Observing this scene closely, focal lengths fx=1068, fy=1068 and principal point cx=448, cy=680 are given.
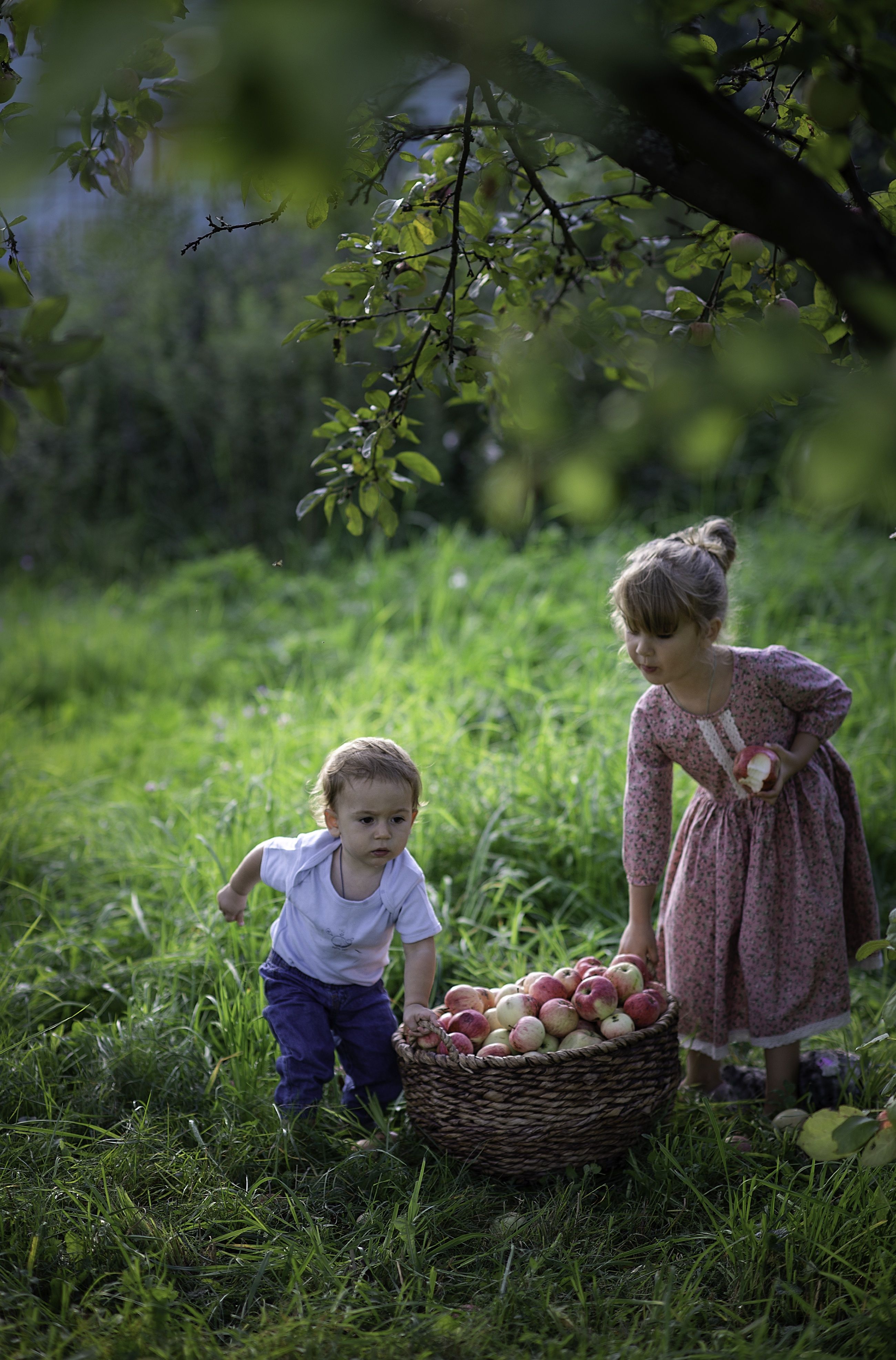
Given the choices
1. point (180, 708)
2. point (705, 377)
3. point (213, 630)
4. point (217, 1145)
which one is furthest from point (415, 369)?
point (213, 630)

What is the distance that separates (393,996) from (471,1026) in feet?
2.01

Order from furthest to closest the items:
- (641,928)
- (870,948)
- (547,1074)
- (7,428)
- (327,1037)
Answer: (641,928) → (327,1037) → (547,1074) → (870,948) → (7,428)

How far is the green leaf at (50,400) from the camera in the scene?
1002 mm

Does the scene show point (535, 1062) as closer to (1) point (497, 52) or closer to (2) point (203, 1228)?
(2) point (203, 1228)

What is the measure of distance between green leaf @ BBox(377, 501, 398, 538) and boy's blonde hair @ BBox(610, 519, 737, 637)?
53 centimetres

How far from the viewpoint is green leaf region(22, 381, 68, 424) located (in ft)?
3.29

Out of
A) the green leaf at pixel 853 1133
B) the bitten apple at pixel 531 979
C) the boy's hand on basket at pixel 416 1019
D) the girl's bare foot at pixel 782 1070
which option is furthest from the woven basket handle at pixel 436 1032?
the green leaf at pixel 853 1133

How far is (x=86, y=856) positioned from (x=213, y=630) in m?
2.78

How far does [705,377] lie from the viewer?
0.81 meters

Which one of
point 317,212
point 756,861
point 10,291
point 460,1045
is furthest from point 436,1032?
point 10,291

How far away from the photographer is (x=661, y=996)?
2344mm

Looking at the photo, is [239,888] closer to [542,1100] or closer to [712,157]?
[542,1100]

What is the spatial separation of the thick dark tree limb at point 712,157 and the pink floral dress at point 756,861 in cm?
138

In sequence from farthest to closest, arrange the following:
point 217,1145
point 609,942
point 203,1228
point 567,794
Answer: point 567,794 → point 609,942 → point 217,1145 → point 203,1228
